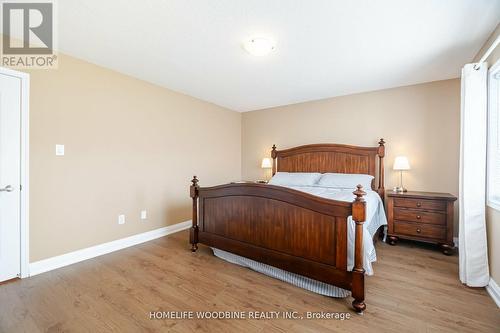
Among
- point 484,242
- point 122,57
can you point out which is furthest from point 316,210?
point 122,57

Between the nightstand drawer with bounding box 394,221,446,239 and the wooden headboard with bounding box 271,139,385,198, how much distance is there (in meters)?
0.56

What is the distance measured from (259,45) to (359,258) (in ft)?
6.85

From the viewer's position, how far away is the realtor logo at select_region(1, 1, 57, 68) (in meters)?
1.83

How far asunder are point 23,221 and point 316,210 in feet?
9.29

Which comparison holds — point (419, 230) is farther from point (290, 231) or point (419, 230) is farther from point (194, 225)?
point (194, 225)

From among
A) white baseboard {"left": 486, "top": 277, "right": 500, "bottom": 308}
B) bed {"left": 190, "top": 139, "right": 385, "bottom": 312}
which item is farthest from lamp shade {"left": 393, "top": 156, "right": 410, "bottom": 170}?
white baseboard {"left": 486, "top": 277, "right": 500, "bottom": 308}

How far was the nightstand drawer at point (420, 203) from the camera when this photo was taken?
2.87 meters

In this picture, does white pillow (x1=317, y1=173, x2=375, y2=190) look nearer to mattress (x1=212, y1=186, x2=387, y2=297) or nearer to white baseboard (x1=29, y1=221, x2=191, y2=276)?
mattress (x1=212, y1=186, x2=387, y2=297)

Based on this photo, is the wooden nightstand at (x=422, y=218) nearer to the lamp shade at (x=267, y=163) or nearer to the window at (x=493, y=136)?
the window at (x=493, y=136)

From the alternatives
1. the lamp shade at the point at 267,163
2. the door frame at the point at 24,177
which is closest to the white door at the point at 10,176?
the door frame at the point at 24,177

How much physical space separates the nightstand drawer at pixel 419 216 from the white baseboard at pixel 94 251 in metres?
3.34

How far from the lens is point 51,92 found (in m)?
2.41

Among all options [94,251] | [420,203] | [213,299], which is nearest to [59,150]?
[94,251]

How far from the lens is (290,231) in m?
2.14
